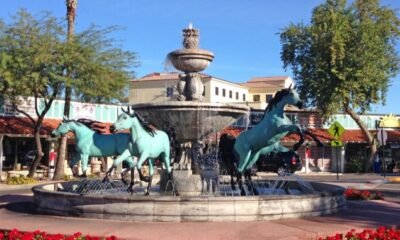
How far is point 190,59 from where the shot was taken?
1634 centimetres

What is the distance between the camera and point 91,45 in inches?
1312

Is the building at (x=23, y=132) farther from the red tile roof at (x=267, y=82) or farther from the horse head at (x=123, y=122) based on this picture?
the red tile roof at (x=267, y=82)

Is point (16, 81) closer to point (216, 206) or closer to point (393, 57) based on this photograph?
point (216, 206)

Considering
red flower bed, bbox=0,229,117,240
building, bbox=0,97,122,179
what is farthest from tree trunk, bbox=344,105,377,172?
red flower bed, bbox=0,229,117,240

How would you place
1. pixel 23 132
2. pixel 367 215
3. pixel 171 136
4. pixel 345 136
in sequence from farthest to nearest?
pixel 345 136, pixel 23 132, pixel 171 136, pixel 367 215

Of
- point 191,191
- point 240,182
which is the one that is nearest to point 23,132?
point 191,191

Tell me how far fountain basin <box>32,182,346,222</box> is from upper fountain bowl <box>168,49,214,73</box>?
5.90m

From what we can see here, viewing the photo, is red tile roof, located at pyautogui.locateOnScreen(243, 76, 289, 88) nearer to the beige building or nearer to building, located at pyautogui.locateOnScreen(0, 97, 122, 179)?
the beige building

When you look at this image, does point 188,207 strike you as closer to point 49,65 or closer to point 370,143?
point 49,65

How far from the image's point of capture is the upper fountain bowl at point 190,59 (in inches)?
642

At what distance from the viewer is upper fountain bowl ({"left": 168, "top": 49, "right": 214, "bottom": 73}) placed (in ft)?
53.5

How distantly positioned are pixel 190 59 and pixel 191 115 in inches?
89.7

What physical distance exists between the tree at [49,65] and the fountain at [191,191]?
1485cm

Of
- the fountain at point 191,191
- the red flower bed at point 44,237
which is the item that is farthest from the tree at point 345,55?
the red flower bed at point 44,237
